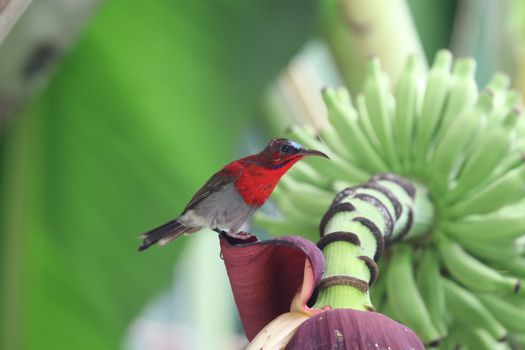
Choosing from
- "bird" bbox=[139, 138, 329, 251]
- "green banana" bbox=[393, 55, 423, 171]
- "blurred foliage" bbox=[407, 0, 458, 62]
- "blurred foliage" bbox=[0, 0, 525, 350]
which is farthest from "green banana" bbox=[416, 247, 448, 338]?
"blurred foliage" bbox=[407, 0, 458, 62]

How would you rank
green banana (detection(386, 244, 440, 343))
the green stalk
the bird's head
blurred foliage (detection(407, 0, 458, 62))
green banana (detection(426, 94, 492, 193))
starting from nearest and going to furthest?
the bird's head
green banana (detection(386, 244, 440, 343))
green banana (detection(426, 94, 492, 193))
the green stalk
blurred foliage (detection(407, 0, 458, 62))

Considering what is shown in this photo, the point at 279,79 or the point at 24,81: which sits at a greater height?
the point at 24,81

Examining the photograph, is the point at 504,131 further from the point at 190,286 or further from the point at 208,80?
the point at 190,286

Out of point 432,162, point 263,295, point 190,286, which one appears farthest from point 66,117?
point 190,286

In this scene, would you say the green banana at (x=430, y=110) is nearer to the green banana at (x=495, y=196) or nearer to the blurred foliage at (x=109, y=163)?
the green banana at (x=495, y=196)

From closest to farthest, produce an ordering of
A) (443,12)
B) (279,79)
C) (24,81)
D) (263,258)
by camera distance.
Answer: (263,258)
(24,81)
(279,79)
(443,12)

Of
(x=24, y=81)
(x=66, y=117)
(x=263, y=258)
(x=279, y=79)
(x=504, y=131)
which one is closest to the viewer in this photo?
(x=263, y=258)

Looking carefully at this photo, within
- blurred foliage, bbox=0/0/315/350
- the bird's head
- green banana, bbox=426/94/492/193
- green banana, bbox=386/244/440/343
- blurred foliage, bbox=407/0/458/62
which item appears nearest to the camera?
the bird's head

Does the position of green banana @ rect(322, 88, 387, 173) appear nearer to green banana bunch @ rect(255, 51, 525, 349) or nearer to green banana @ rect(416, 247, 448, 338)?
green banana bunch @ rect(255, 51, 525, 349)
